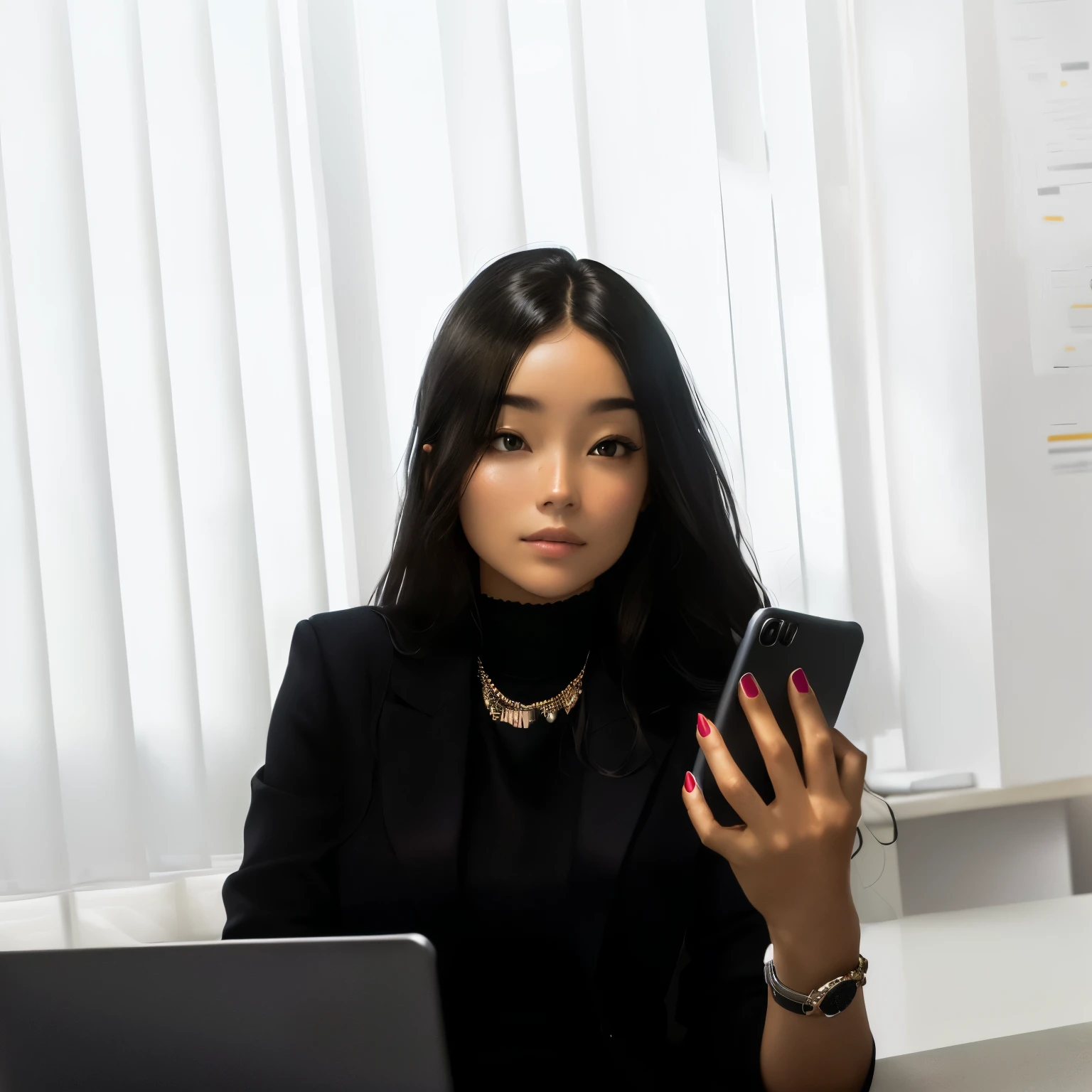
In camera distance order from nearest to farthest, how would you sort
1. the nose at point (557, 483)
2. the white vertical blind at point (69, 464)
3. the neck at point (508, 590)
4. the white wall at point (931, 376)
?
the nose at point (557, 483)
the neck at point (508, 590)
the white vertical blind at point (69, 464)
the white wall at point (931, 376)

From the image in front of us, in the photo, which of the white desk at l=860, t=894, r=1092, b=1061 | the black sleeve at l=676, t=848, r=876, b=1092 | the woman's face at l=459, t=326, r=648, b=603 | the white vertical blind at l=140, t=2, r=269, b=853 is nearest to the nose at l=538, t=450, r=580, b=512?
the woman's face at l=459, t=326, r=648, b=603

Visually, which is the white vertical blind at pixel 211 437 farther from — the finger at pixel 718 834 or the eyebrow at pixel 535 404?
the finger at pixel 718 834

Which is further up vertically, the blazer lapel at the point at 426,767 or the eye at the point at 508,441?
the eye at the point at 508,441

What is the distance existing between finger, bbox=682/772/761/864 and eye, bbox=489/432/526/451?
34cm

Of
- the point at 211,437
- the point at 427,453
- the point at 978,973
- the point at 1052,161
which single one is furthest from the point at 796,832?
the point at 1052,161

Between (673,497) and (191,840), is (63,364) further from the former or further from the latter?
(673,497)

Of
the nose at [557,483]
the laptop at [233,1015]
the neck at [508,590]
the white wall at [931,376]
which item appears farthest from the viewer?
the white wall at [931,376]

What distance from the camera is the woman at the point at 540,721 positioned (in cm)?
81

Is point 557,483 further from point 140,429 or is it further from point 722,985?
point 140,429

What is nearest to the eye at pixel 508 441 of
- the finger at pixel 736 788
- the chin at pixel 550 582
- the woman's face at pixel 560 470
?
the woman's face at pixel 560 470

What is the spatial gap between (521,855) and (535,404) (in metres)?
0.41

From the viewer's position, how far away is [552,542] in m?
0.81

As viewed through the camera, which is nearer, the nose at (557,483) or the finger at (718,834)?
the finger at (718,834)

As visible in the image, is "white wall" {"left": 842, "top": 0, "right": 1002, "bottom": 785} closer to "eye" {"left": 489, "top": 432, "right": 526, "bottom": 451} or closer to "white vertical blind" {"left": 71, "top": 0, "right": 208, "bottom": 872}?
"eye" {"left": 489, "top": 432, "right": 526, "bottom": 451}
